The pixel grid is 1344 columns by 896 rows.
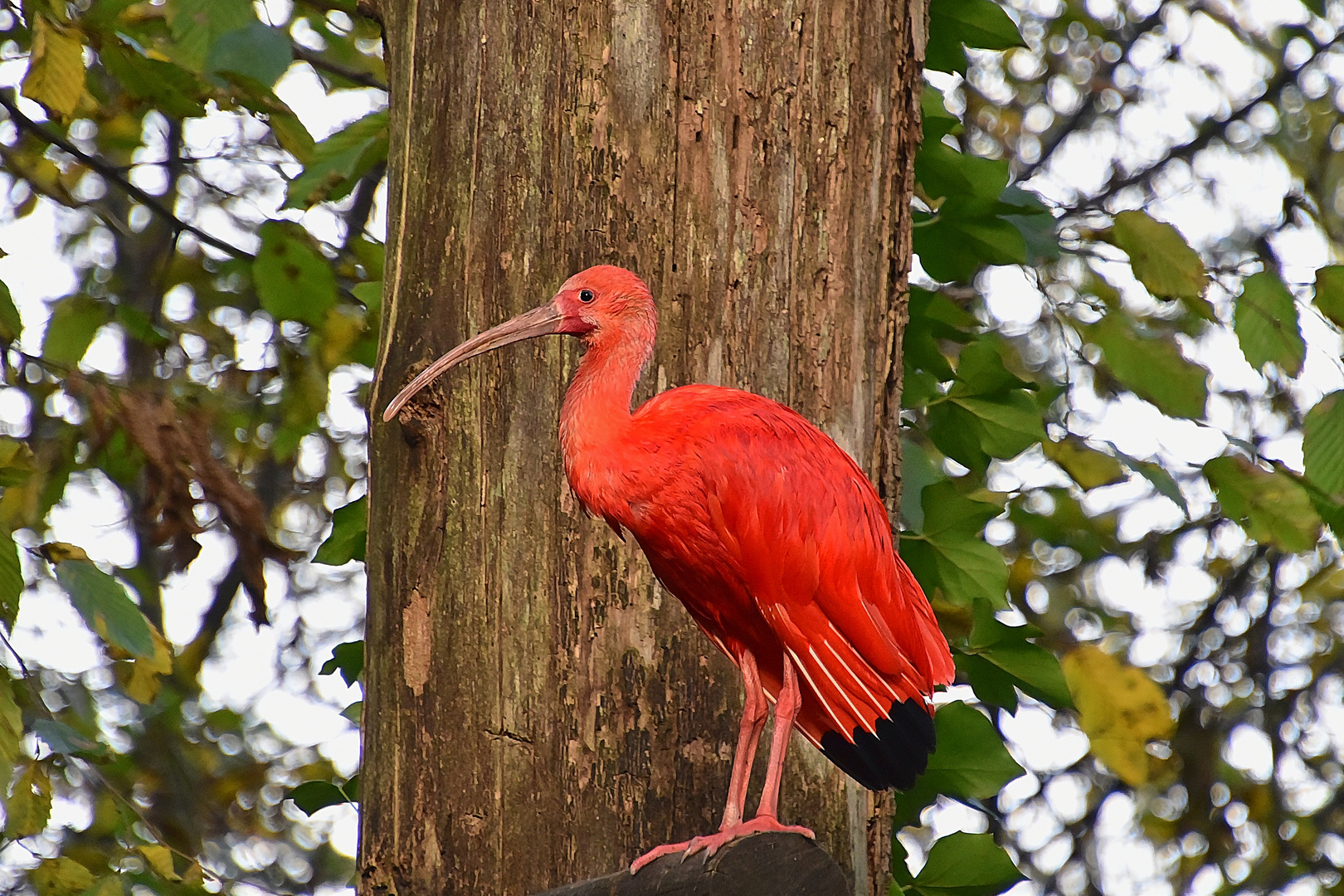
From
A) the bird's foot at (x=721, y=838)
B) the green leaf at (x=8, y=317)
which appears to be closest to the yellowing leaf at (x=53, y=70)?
the green leaf at (x=8, y=317)

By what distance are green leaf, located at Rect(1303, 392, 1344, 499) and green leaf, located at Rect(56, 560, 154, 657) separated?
8.66 feet

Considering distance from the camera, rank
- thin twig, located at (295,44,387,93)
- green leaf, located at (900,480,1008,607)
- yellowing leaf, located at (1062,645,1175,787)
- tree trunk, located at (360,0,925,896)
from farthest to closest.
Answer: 1. thin twig, located at (295,44,387,93)
2. yellowing leaf, located at (1062,645,1175,787)
3. green leaf, located at (900,480,1008,607)
4. tree trunk, located at (360,0,925,896)

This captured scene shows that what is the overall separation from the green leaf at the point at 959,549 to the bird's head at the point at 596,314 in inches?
43.5

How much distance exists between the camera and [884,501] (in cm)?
286

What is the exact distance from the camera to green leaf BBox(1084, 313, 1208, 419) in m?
3.56

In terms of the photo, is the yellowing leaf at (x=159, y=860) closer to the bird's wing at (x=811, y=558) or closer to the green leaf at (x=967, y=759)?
the green leaf at (x=967, y=759)

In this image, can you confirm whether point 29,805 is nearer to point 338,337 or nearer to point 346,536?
point 346,536

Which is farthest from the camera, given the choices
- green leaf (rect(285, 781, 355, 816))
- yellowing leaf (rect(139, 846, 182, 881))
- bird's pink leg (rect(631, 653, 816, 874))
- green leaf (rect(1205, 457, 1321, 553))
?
yellowing leaf (rect(139, 846, 182, 881))

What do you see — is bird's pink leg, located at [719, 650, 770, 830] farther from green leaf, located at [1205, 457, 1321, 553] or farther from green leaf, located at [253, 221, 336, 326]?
green leaf, located at [253, 221, 336, 326]

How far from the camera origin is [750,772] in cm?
248

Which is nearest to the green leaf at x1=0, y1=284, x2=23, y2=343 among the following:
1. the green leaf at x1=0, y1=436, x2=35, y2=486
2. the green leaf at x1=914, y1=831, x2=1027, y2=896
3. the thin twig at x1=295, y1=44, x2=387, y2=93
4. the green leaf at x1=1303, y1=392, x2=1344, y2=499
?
the green leaf at x1=0, y1=436, x2=35, y2=486

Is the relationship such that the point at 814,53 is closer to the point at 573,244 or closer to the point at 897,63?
the point at 897,63

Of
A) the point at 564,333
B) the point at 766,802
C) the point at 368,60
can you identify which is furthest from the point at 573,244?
the point at 368,60

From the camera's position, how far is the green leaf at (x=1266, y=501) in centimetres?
349
